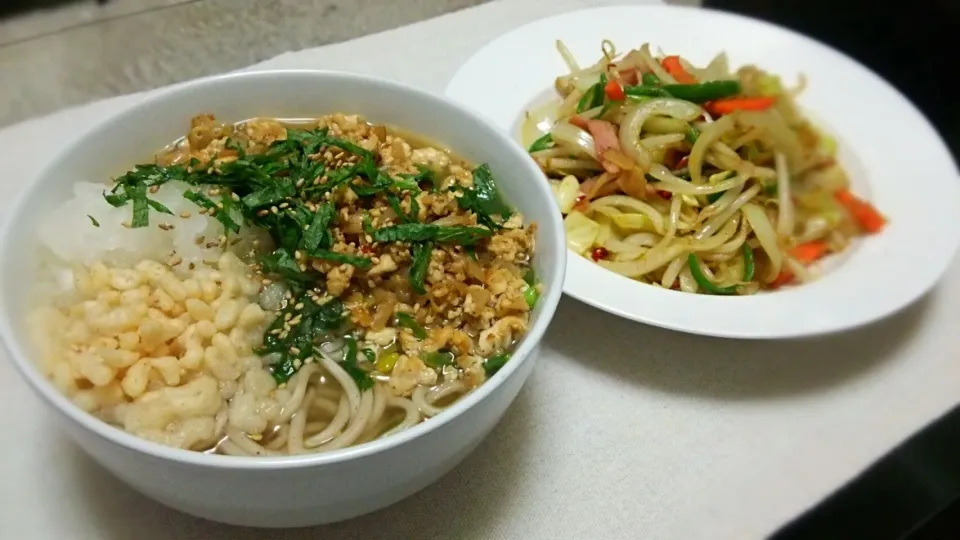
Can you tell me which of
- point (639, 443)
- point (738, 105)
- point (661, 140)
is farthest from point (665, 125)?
point (639, 443)

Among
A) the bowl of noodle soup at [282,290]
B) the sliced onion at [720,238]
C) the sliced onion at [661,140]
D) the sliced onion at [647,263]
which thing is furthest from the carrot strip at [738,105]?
the bowl of noodle soup at [282,290]

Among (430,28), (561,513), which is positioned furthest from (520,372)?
(430,28)

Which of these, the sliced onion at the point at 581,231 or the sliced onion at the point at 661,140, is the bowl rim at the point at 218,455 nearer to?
the sliced onion at the point at 581,231

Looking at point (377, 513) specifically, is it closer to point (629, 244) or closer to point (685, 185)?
point (629, 244)

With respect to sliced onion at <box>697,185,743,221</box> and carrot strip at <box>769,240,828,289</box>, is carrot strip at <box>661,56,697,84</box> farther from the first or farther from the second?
carrot strip at <box>769,240,828,289</box>

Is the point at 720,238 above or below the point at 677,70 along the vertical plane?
below

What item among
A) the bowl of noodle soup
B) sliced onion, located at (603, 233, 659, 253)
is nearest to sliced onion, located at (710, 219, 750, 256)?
sliced onion, located at (603, 233, 659, 253)
